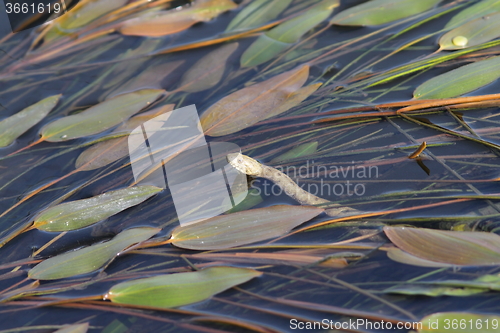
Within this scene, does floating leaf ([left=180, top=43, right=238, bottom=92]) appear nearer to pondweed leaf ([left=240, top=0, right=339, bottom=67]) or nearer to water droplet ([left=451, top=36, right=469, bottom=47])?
pondweed leaf ([left=240, top=0, right=339, bottom=67])

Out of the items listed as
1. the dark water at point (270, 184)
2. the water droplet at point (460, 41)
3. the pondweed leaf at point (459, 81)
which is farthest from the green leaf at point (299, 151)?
the water droplet at point (460, 41)

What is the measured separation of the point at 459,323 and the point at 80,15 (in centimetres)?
312

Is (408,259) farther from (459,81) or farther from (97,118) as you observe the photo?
(97,118)

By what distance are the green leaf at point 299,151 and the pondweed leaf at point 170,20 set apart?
55.2 inches

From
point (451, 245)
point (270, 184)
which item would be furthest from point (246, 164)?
point (451, 245)

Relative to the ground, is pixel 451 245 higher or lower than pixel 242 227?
lower

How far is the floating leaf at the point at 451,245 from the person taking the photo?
4.66 feet

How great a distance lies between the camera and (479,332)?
1234mm

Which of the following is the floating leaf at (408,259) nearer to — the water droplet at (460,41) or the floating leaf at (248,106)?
the floating leaf at (248,106)

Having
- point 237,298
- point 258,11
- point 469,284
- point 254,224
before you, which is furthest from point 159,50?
point 469,284

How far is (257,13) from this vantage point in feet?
9.39

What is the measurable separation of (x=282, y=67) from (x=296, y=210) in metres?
1.17

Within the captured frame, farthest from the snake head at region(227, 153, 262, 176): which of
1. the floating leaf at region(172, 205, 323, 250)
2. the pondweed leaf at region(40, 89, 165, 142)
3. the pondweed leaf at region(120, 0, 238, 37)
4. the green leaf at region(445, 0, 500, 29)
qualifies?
the green leaf at region(445, 0, 500, 29)
